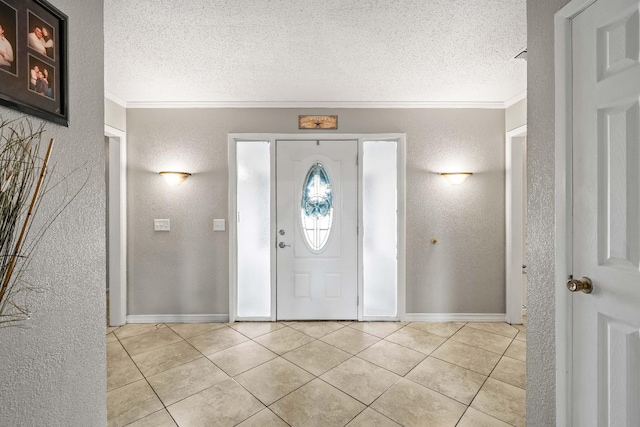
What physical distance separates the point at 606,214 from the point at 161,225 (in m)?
3.45

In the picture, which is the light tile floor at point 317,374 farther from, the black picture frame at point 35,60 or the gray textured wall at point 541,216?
the black picture frame at point 35,60

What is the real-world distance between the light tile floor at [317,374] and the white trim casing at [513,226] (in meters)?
0.29

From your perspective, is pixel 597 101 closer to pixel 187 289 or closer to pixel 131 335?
pixel 187 289

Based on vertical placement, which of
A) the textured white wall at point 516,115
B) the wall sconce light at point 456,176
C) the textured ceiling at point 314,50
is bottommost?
the wall sconce light at point 456,176

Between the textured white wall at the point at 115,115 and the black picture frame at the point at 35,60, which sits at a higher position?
the textured white wall at the point at 115,115

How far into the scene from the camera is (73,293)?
43.1 inches

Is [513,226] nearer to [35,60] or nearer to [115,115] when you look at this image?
[35,60]

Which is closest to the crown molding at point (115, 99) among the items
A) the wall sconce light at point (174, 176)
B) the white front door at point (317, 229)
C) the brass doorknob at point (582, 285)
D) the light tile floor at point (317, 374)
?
the wall sconce light at point (174, 176)

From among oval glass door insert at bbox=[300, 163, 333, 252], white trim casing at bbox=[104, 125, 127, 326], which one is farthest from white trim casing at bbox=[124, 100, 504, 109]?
oval glass door insert at bbox=[300, 163, 333, 252]

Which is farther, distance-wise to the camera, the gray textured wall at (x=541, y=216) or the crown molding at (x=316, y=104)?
the crown molding at (x=316, y=104)

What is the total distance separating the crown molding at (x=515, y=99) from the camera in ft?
8.79

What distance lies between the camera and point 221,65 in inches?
86.2

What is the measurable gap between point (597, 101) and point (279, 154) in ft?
8.19

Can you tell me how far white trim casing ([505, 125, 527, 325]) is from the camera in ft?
9.55
